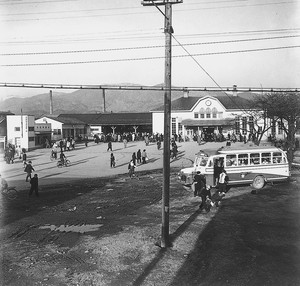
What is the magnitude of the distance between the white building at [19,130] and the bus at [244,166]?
29773mm

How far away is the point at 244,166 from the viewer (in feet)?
61.1

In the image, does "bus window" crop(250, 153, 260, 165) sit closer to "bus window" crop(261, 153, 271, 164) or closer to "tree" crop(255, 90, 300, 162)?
"bus window" crop(261, 153, 271, 164)

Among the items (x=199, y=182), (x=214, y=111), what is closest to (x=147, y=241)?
(x=199, y=182)

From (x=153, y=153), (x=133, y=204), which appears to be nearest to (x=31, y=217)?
(x=133, y=204)

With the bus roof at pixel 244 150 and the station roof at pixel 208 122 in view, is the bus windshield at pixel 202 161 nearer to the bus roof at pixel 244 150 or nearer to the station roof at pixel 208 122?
the bus roof at pixel 244 150

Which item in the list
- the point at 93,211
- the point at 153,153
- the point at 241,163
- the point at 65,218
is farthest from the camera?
the point at 153,153

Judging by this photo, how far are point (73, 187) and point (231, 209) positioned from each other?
35.3 ft

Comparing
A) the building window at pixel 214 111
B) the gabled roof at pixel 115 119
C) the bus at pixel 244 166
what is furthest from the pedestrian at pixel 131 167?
the gabled roof at pixel 115 119

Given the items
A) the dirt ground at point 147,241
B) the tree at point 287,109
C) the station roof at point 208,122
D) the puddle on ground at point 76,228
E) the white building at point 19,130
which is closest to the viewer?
the dirt ground at point 147,241

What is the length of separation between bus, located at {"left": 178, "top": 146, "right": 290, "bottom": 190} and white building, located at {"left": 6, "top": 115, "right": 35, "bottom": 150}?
97.7 feet

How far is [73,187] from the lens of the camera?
69.0ft

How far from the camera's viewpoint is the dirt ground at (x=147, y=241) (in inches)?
329

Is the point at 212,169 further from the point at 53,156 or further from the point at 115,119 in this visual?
the point at 115,119

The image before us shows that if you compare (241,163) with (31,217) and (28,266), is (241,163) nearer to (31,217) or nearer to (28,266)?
(31,217)
